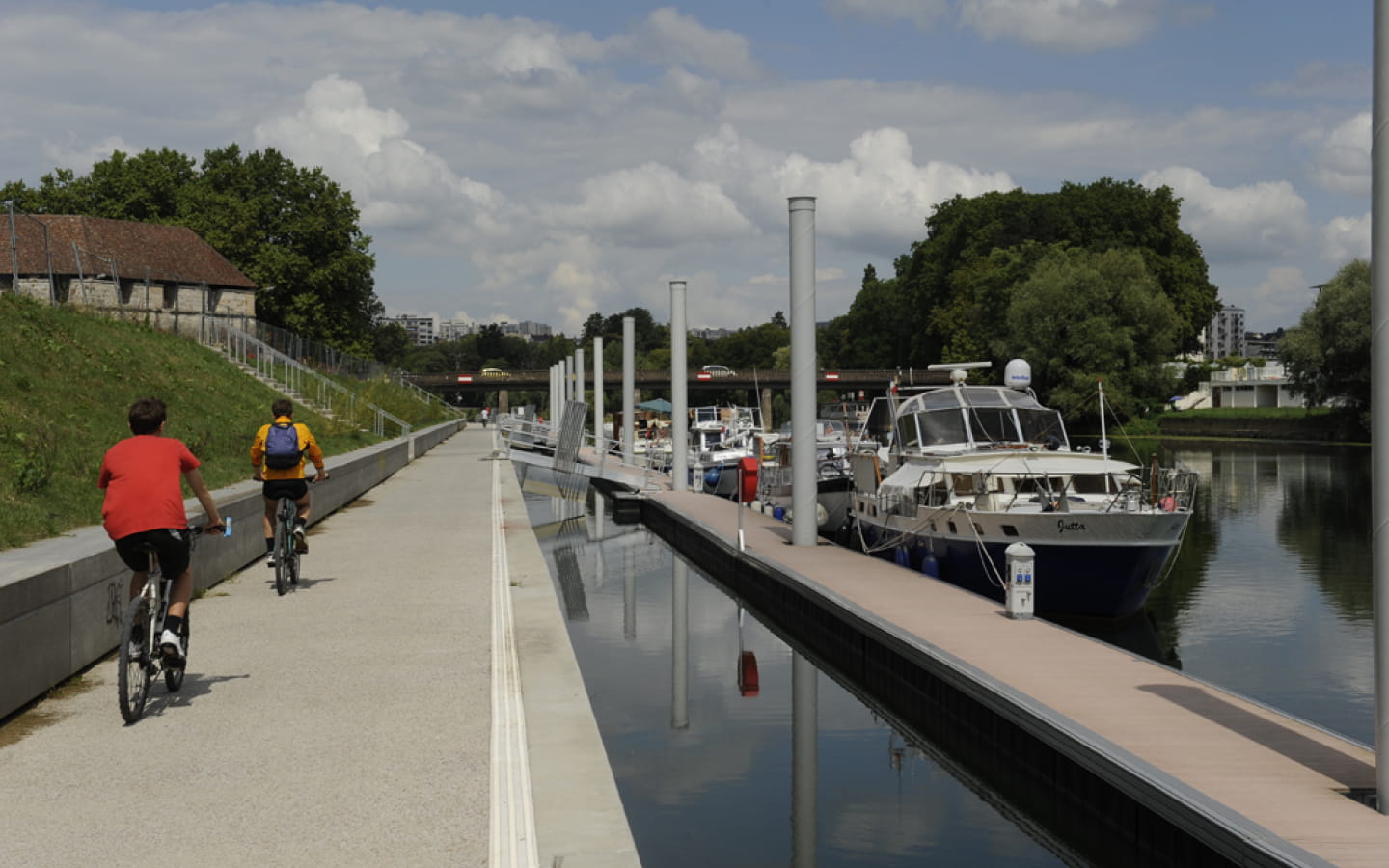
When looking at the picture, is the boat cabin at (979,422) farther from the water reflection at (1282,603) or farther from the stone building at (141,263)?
the stone building at (141,263)

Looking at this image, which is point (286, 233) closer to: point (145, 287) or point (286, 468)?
point (145, 287)

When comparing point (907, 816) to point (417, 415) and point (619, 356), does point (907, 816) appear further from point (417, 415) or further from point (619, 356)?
point (619, 356)

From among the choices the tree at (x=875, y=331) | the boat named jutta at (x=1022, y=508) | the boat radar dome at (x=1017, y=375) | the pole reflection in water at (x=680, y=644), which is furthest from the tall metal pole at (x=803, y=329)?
the tree at (x=875, y=331)

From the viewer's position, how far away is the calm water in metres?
9.93

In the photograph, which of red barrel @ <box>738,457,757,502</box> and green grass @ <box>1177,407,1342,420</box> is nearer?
red barrel @ <box>738,457,757,502</box>

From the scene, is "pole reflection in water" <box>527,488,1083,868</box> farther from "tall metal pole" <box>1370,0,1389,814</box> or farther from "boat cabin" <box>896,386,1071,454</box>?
"boat cabin" <box>896,386,1071,454</box>

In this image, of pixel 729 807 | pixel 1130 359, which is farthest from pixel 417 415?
pixel 729 807

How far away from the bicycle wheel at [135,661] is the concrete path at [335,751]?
5.9 inches

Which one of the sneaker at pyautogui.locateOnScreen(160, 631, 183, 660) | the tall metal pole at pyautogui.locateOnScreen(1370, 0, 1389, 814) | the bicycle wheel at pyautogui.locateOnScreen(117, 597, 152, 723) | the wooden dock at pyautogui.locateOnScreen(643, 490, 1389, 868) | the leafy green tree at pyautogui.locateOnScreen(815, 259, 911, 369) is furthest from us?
the leafy green tree at pyautogui.locateOnScreen(815, 259, 911, 369)

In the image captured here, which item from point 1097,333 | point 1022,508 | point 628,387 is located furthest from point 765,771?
point 1097,333

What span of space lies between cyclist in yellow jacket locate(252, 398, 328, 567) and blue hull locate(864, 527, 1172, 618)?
31.2 ft

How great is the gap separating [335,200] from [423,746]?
80482 millimetres

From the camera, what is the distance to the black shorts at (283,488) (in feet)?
48.0

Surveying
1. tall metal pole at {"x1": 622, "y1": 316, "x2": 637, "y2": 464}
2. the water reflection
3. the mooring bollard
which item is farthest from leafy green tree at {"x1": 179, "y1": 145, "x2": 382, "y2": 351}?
the mooring bollard
